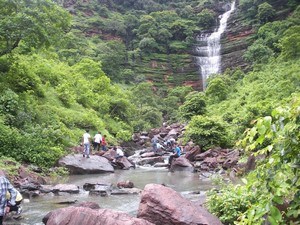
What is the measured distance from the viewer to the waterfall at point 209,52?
66.8 meters

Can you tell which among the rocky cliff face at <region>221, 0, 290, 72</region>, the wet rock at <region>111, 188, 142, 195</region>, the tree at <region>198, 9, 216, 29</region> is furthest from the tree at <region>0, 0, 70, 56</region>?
the tree at <region>198, 9, 216, 29</region>

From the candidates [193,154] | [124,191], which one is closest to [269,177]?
[124,191]

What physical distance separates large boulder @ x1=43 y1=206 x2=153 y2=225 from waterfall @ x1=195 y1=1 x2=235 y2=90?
59853 millimetres

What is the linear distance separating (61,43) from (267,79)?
25100mm

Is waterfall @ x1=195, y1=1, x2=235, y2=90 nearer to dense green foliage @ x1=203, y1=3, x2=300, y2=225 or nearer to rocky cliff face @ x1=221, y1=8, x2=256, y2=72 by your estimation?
rocky cliff face @ x1=221, y1=8, x2=256, y2=72

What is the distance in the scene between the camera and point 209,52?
71.2 m

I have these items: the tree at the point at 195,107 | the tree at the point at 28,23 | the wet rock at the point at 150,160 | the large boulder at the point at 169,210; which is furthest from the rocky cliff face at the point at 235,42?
the large boulder at the point at 169,210

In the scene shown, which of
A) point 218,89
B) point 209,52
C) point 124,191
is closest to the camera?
point 124,191

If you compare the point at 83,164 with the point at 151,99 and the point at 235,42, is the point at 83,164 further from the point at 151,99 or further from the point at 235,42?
the point at 235,42

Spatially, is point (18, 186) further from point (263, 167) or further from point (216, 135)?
point (216, 135)

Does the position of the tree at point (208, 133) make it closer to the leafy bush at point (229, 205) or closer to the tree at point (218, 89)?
the leafy bush at point (229, 205)

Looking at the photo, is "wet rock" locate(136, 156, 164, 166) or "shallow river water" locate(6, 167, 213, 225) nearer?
"shallow river water" locate(6, 167, 213, 225)

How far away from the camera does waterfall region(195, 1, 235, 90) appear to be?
66.8 metres

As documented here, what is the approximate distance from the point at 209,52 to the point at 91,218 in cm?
6793
